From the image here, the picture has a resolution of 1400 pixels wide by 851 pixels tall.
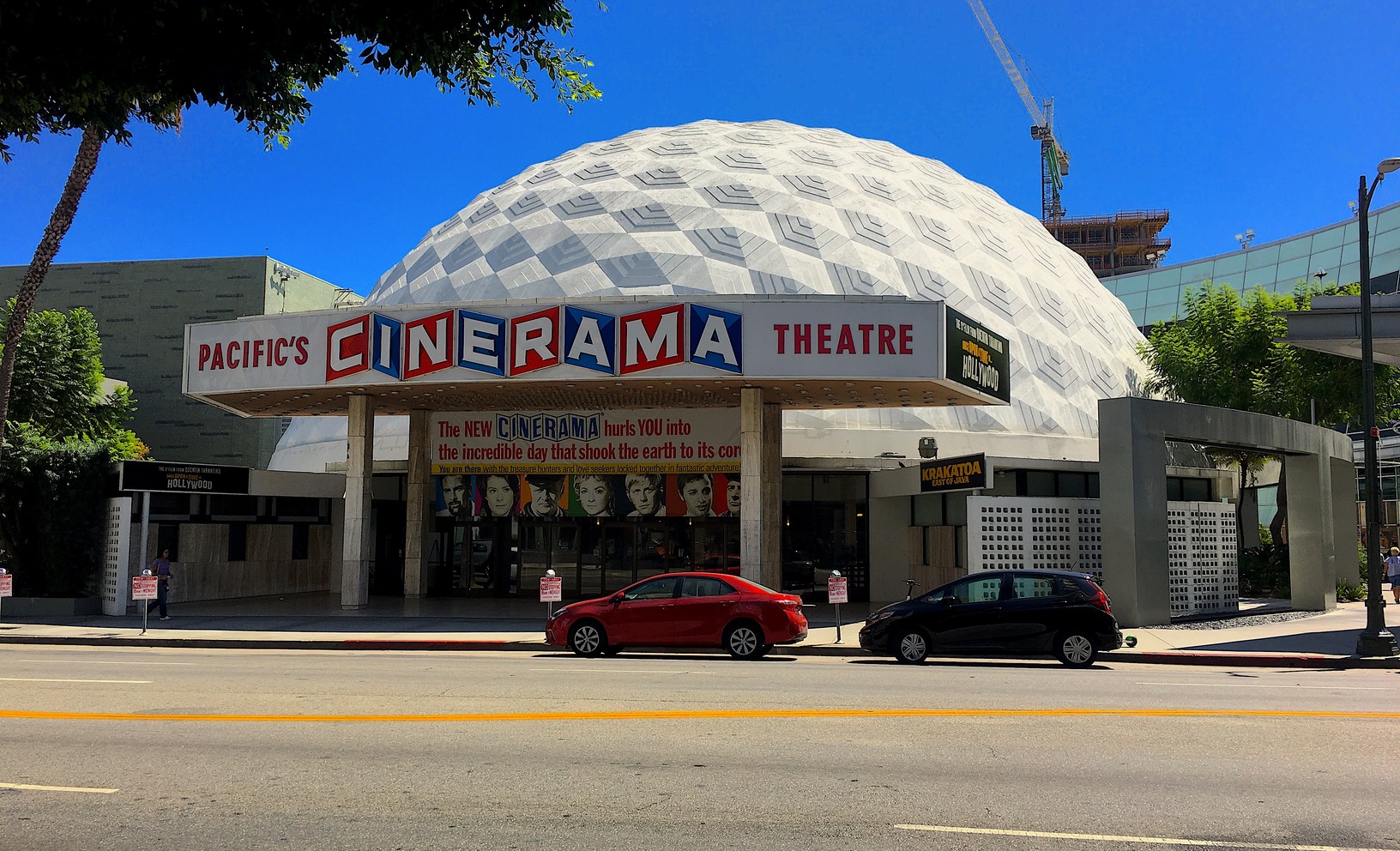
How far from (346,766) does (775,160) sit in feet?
100

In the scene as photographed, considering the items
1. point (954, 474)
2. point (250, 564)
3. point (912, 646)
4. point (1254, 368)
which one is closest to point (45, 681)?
point (912, 646)

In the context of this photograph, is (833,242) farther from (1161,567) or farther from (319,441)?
(319,441)

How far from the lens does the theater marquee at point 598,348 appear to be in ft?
70.3

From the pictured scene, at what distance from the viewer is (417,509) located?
2767 cm

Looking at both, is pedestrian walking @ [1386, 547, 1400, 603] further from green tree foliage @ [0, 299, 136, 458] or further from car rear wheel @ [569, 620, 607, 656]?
green tree foliage @ [0, 299, 136, 458]

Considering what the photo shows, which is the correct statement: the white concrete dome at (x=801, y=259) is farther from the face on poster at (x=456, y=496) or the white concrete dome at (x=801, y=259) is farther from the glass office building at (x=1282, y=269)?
the glass office building at (x=1282, y=269)

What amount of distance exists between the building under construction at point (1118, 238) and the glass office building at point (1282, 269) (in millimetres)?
62254

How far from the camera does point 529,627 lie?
2138cm

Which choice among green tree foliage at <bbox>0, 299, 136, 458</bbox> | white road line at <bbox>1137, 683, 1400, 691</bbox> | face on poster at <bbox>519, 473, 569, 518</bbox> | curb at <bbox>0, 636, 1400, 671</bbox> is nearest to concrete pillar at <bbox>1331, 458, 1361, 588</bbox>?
curb at <bbox>0, 636, 1400, 671</bbox>

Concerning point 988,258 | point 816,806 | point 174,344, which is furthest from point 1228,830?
point 174,344

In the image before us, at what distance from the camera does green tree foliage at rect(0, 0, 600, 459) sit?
6.99 metres

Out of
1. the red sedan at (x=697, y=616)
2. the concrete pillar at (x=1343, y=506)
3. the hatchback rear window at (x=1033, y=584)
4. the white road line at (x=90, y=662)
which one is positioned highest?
the concrete pillar at (x=1343, y=506)

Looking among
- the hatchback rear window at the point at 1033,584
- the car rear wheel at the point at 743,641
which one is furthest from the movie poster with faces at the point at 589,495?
the hatchback rear window at the point at 1033,584

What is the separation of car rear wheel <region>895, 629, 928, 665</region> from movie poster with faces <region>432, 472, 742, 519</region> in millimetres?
11577
